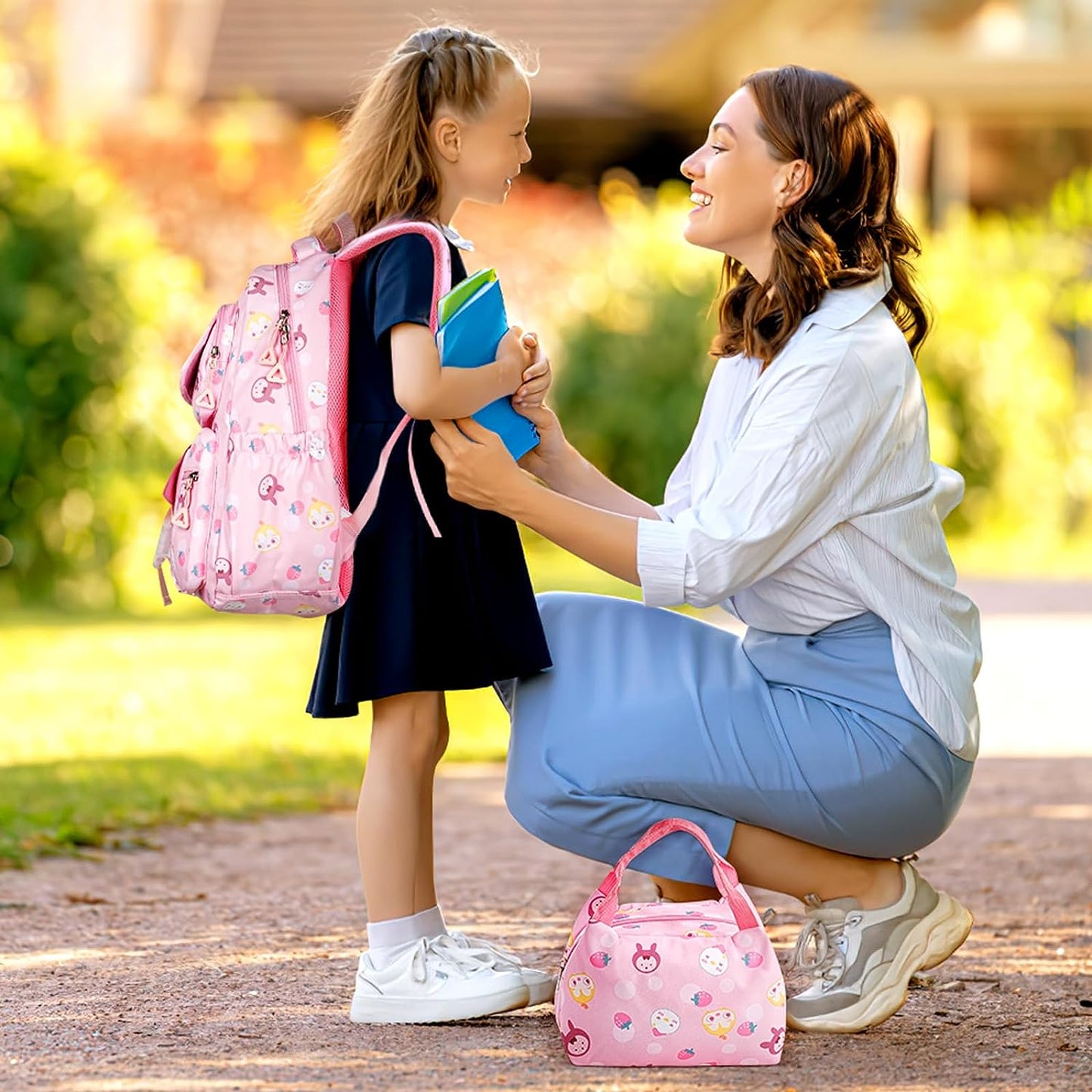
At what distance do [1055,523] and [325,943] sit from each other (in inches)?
347

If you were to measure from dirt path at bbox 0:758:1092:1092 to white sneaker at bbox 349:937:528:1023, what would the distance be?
1.1 inches

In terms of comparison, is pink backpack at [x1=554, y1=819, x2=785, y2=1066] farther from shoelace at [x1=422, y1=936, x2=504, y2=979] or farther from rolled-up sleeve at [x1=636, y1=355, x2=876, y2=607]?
rolled-up sleeve at [x1=636, y1=355, x2=876, y2=607]

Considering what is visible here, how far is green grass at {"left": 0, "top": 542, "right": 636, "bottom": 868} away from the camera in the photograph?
203 inches

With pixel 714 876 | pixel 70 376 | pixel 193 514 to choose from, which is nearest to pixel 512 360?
pixel 193 514

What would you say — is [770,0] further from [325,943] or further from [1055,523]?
[325,943]

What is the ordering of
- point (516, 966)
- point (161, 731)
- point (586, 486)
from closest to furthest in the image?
1. point (516, 966)
2. point (586, 486)
3. point (161, 731)

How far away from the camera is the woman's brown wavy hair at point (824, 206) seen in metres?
3.07

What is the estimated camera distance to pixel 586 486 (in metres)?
→ 3.30

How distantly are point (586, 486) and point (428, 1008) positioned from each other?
938mm

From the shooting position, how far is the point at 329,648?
10.1 feet

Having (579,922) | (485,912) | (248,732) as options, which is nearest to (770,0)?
(248,732)

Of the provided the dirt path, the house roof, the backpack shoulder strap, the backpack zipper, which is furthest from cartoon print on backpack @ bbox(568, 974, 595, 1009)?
the house roof

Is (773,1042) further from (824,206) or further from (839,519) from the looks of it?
(824,206)

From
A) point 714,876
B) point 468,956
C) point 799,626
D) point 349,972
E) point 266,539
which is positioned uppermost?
point 266,539
